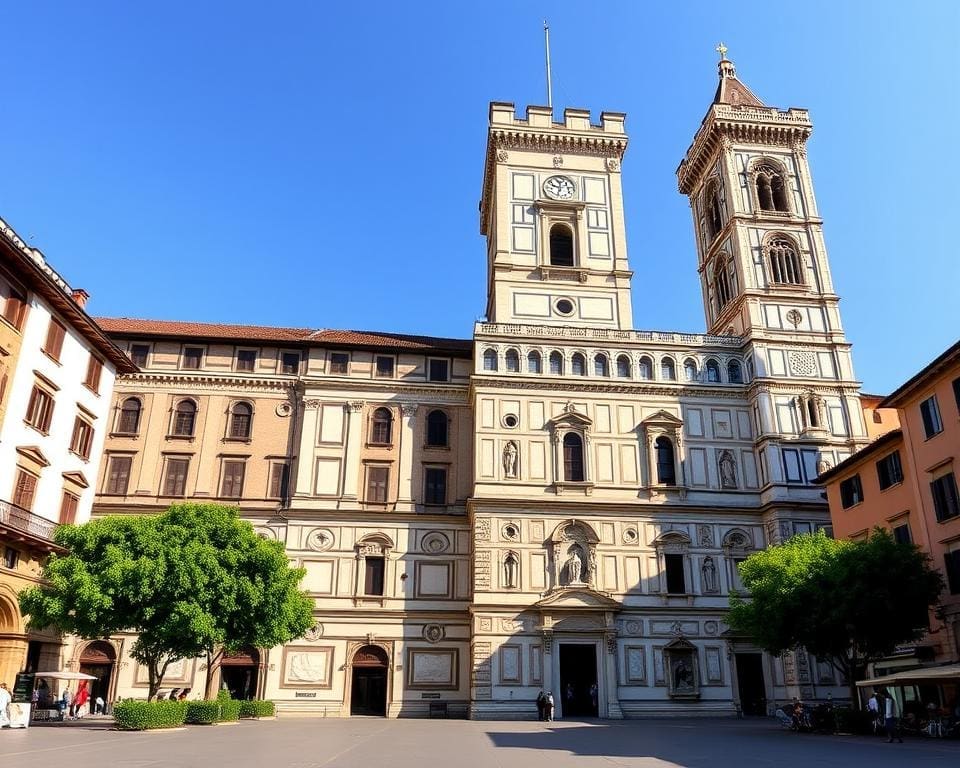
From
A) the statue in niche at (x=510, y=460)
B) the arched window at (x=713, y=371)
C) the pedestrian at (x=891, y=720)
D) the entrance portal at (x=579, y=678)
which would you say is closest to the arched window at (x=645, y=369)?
the arched window at (x=713, y=371)

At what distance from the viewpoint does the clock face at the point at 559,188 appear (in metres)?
52.0

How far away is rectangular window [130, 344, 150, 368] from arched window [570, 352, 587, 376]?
994 inches

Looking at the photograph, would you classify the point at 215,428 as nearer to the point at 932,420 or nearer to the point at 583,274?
the point at 583,274

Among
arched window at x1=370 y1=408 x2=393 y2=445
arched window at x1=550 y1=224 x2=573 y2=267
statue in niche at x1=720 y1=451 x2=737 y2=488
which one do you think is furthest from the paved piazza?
arched window at x1=550 y1=224 x2=573 y2=267

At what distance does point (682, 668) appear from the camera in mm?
39531

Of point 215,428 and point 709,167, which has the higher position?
point 709,167

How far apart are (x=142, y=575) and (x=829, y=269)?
44054mm

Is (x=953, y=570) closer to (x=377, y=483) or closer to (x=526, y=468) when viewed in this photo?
(x=526, y=468)

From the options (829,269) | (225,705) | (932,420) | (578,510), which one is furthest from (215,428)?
(829,269)

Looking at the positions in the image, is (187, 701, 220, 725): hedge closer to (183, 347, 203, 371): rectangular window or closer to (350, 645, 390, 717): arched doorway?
(350, 645, 390, 717): arched doorway

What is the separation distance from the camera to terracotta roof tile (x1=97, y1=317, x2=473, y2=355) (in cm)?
4622

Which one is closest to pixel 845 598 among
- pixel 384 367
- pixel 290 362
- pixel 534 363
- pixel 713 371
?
pixel 713 371

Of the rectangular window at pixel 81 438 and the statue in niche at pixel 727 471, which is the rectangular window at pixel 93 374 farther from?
the statue in niche at pixel 727 471

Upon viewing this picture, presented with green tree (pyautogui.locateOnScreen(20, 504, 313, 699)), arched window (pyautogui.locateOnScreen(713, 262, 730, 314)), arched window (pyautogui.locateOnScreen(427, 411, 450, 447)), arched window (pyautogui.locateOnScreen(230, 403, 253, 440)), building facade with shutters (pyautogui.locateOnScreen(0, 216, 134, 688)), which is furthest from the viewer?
arched window (pyautogui.locateOnScreen(713, 262, 730, 314))
